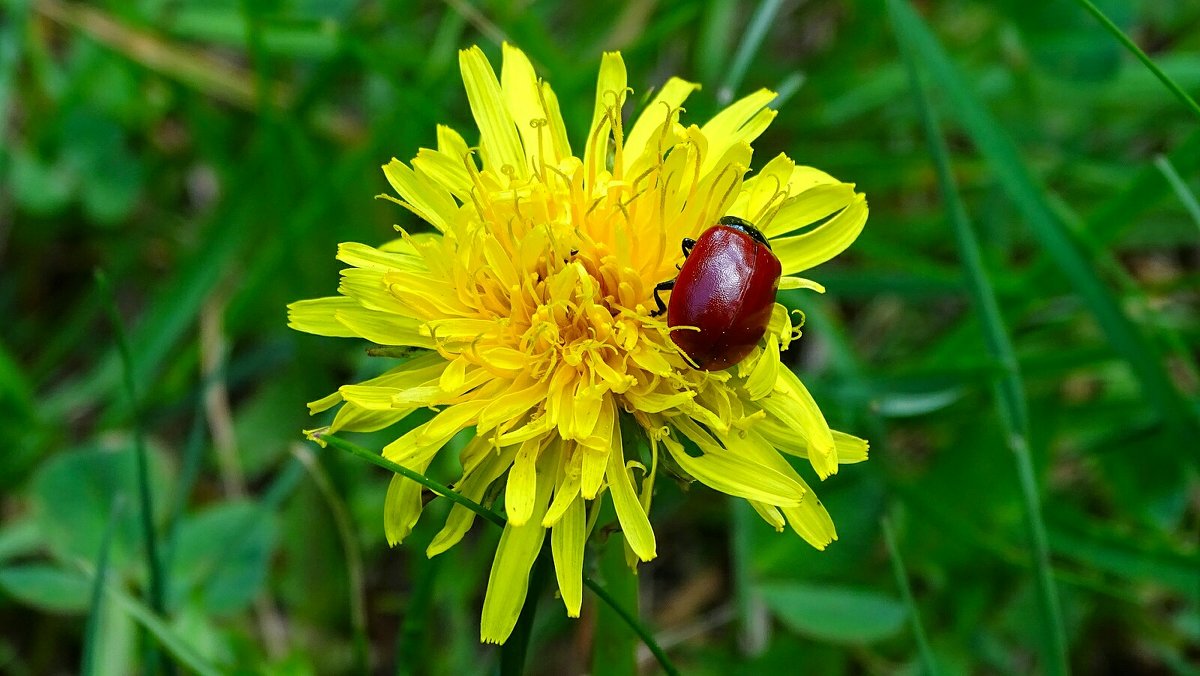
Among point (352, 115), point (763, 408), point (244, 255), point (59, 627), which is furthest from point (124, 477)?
point (763, 408)

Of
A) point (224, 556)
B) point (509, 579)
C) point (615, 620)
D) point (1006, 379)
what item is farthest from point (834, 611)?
point (224, 556)

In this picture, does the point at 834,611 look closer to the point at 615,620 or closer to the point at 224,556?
the point at 615,620

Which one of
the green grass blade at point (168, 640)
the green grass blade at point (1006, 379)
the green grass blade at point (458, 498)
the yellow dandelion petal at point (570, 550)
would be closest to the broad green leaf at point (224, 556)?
the green grass blade at point (168, 640)

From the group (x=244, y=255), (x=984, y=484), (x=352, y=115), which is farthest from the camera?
(x=352, y=115)

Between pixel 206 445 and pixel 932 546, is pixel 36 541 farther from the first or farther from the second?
pixel 932 546

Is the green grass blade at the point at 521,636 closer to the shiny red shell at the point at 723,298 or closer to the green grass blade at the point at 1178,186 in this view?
the shiny red shell at the point at 723,298

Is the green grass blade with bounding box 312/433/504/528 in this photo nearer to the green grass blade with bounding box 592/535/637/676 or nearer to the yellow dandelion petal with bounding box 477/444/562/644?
the yellow dandelion petal with bounding box 477/444/562/644

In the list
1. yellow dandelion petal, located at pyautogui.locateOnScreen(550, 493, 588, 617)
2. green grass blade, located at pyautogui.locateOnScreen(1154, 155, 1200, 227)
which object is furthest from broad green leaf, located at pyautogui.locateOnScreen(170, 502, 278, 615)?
green grass blade, located at pyautogui.locateOnScreen(1154, 155, 1200, 227)
